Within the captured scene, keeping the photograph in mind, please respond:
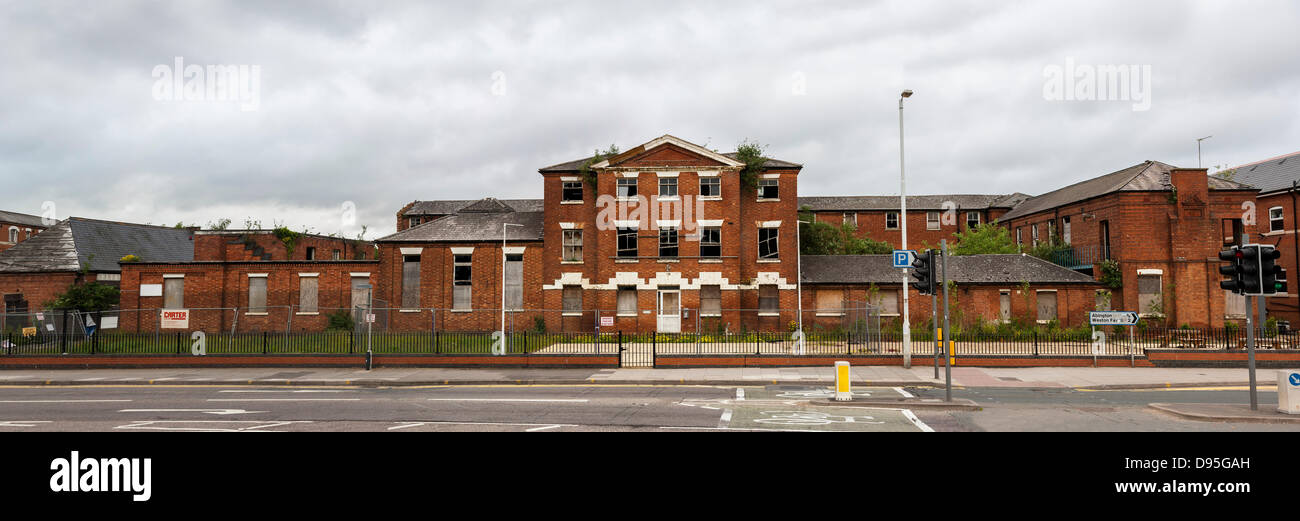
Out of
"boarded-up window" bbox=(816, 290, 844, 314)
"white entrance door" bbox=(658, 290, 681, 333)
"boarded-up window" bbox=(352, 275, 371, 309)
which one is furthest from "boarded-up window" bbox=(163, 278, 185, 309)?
"boarded-up window" bbox=(816, 290, 844, 314)

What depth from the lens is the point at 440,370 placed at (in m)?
22.9

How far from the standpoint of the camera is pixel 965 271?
35.7m

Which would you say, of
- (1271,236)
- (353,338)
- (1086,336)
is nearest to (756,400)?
(353,338)

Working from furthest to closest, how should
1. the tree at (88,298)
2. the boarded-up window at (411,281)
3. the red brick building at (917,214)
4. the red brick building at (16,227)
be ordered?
1. the red brick building at (16,227)
2. the red brick building at (917,214)
3. the tree at (88,298)
4. the boarded-up window at (411,281)

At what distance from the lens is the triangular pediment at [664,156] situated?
34.8m

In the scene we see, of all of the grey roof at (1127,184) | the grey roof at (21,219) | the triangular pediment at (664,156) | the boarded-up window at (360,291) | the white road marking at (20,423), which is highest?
the grey roof at (21,219)

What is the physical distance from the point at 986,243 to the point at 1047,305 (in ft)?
37.5

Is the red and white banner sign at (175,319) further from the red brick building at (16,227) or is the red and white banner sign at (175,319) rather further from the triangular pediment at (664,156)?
the red brick building at (16,227)

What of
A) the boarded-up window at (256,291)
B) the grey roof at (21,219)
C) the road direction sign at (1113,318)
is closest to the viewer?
the road direction sign at (1113,318)

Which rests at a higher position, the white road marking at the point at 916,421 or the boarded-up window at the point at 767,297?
the boarded-up window at the point at 767,297

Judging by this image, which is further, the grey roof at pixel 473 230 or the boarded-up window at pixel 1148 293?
the grey roof at pixel 473 230

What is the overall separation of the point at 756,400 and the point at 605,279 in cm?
1956

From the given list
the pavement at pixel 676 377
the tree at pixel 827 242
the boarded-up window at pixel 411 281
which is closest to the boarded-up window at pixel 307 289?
Answer: the boarded-up window at pixel 411 281
